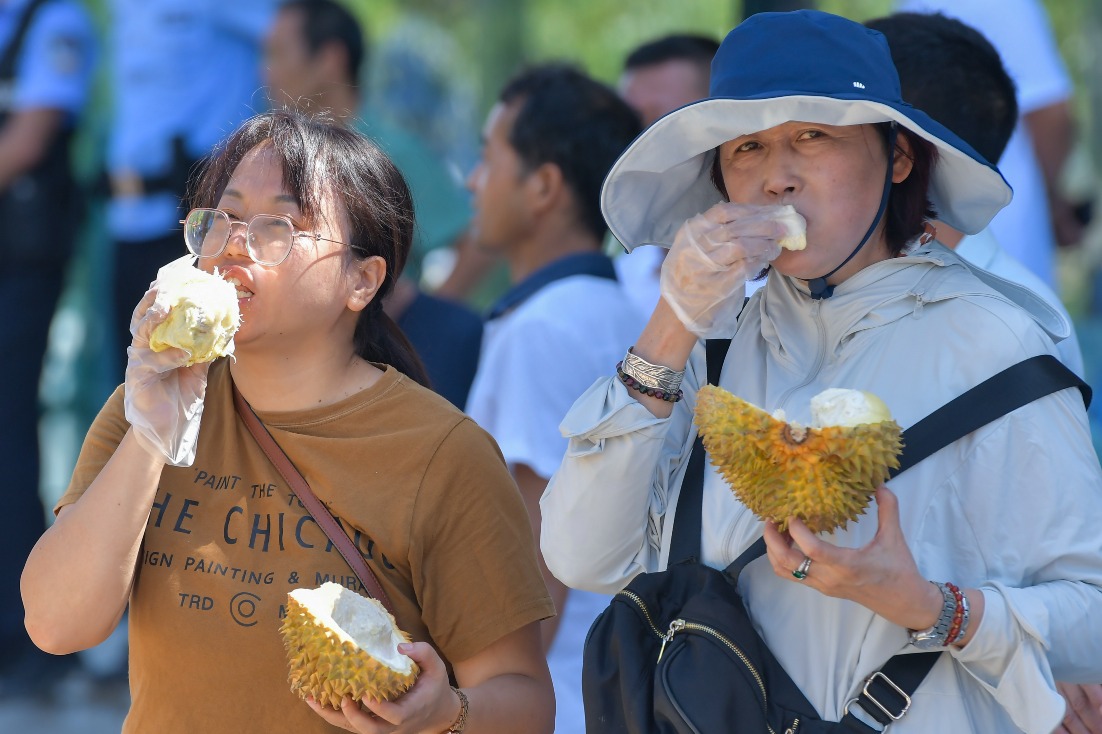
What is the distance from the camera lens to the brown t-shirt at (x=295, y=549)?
2.29 meters

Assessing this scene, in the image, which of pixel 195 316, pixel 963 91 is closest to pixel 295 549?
pixel 195 316

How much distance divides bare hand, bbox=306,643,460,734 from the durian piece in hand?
59 centimetres

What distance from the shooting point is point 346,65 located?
582 cm

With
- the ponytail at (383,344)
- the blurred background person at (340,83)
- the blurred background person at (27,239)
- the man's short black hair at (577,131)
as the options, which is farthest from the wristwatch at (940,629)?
the blurred background person at (27,239)

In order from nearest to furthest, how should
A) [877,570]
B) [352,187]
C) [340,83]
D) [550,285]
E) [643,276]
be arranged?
[877,570] < [352,187] < [550,285] < [643,276] < [340,83]

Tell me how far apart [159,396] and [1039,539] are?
4.74 feet

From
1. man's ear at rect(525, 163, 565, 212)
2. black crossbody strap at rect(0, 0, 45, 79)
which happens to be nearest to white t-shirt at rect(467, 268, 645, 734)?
man's ear at rect(525, 163, 565, 212)

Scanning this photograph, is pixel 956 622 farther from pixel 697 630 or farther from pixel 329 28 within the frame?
pixel 329 28

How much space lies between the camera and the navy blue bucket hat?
7.27 feet

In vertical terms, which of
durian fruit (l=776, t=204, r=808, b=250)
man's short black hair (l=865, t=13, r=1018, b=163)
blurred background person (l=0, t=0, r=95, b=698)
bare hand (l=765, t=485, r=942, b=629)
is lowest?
blurred background person (l=0, t=0, r=95, b=698)

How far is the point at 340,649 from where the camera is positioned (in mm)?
2049

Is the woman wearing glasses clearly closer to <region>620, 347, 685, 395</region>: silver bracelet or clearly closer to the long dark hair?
the long dark hair

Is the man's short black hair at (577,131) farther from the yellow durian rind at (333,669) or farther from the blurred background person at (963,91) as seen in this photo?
the yellow durian rind at (333,669)

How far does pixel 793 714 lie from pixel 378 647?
0.65 m
